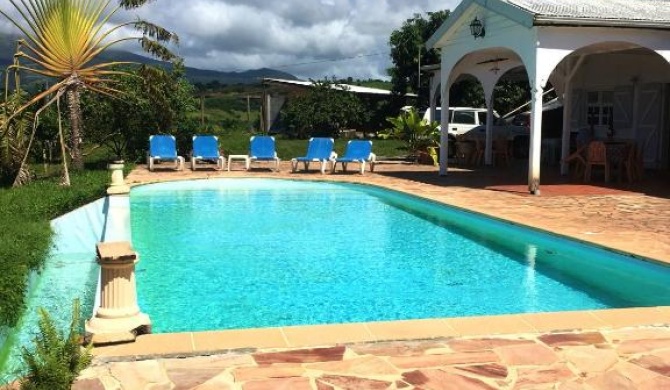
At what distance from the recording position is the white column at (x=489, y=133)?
1880 cm

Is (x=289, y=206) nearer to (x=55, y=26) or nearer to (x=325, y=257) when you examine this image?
(x=325, y=257)

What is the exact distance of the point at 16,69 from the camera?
12523 millimetres

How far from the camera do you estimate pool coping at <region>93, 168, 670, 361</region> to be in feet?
12.8

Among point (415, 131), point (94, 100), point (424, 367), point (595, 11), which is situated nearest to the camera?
point (424, 367)

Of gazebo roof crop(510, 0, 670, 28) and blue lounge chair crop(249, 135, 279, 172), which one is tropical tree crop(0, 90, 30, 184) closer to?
blue lounge chair crop(249, 135, 279, 172)

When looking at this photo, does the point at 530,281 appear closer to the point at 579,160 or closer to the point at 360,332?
the point at 360,332

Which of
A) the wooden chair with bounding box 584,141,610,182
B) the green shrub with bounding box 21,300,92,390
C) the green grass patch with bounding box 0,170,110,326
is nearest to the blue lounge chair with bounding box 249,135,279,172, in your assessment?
the green grass patch with bounding box 0,170,110,326

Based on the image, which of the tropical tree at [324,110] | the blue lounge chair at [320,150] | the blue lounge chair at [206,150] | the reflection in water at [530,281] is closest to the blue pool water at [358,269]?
the reflection in water at [530,281]

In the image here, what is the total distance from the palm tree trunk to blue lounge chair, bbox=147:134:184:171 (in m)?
2.45

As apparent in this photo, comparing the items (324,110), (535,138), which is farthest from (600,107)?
(324,110)

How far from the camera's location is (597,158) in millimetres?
13914

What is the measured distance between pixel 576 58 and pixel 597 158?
11.2 feet

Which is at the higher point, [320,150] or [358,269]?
[320,150]

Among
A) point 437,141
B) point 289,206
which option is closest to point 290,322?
point 289,206
